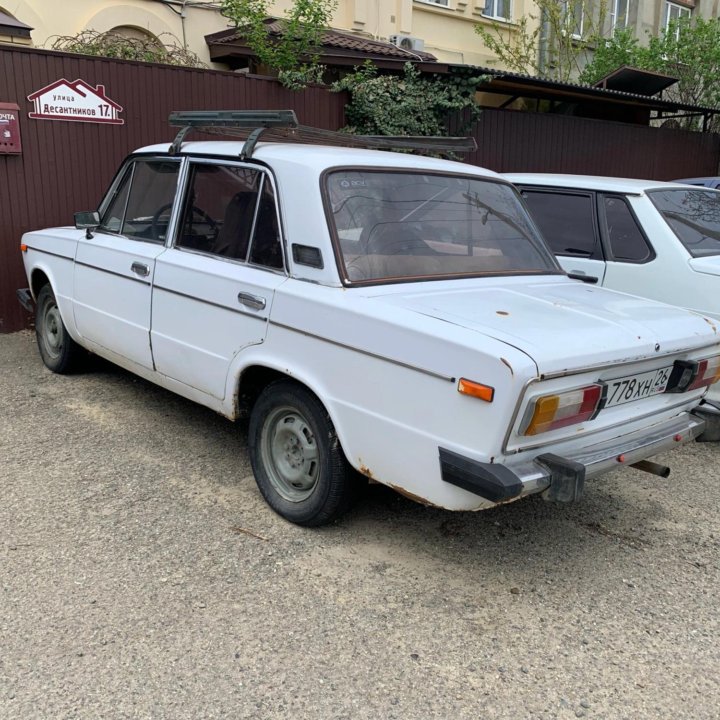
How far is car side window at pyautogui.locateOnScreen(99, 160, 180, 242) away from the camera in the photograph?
455 centimetres

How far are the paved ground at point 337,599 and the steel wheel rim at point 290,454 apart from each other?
0.18 m

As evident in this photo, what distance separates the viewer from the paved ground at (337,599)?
258 cm

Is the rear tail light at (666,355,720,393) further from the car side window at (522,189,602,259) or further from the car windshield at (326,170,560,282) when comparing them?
the car side window at (522,189,602,259)

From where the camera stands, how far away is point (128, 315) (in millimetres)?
4625

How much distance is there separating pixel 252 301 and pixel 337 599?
146cm

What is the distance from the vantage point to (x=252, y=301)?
A: 366 centimetres

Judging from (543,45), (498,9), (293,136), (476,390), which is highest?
(498,9)

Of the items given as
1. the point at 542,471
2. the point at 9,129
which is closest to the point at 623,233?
the point at 542,471

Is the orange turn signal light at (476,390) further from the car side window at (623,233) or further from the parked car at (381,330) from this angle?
the car side window at (623,233)

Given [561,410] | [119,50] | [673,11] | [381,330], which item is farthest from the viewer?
[673,11]

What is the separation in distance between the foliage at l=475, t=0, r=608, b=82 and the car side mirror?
45.0 feet

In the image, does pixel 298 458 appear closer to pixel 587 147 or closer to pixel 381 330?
pixel 381 330

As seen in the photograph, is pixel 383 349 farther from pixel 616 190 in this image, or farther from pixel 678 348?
pixel 616 190

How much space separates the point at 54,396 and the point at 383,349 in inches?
134
